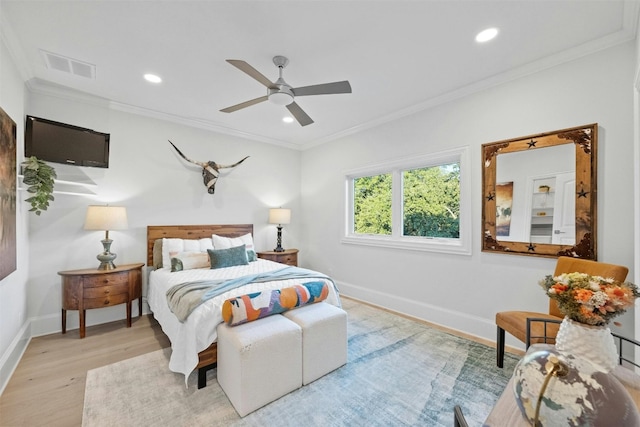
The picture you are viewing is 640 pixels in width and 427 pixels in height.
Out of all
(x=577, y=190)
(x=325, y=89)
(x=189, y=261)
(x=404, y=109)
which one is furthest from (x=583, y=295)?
(x=189, y=261)

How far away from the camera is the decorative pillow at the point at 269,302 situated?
2.06 m

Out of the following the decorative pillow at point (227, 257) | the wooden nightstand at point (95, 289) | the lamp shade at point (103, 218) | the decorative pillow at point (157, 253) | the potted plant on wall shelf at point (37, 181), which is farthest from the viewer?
the decorative pillow at point (157, 253)

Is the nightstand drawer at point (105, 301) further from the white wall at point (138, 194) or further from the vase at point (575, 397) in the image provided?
the vase at point (575, 397)

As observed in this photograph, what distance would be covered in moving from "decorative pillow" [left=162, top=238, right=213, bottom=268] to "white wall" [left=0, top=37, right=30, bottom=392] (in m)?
1.28

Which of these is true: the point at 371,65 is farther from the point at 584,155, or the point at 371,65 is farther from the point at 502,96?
the point at 584,155

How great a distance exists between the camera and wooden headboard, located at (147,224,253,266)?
12.3 ft

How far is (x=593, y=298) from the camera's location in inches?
40.0

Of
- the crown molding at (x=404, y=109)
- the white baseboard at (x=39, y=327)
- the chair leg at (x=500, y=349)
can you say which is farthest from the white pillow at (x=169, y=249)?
the chair leg at (x=500, y=349)

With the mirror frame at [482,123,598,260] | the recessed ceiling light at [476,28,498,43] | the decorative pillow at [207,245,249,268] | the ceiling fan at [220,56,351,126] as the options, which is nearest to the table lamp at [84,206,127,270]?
the decorative pillow at [207,245,249,268]

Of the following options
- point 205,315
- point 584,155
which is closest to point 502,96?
point 584,155

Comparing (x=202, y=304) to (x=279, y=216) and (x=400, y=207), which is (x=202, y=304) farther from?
(x=400, y=207)

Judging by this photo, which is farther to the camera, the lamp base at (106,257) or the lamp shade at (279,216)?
the lamp shade at (279,216)

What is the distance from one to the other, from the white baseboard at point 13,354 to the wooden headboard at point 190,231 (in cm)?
128

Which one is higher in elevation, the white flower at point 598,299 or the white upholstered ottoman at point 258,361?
the white flower at point 598,299
